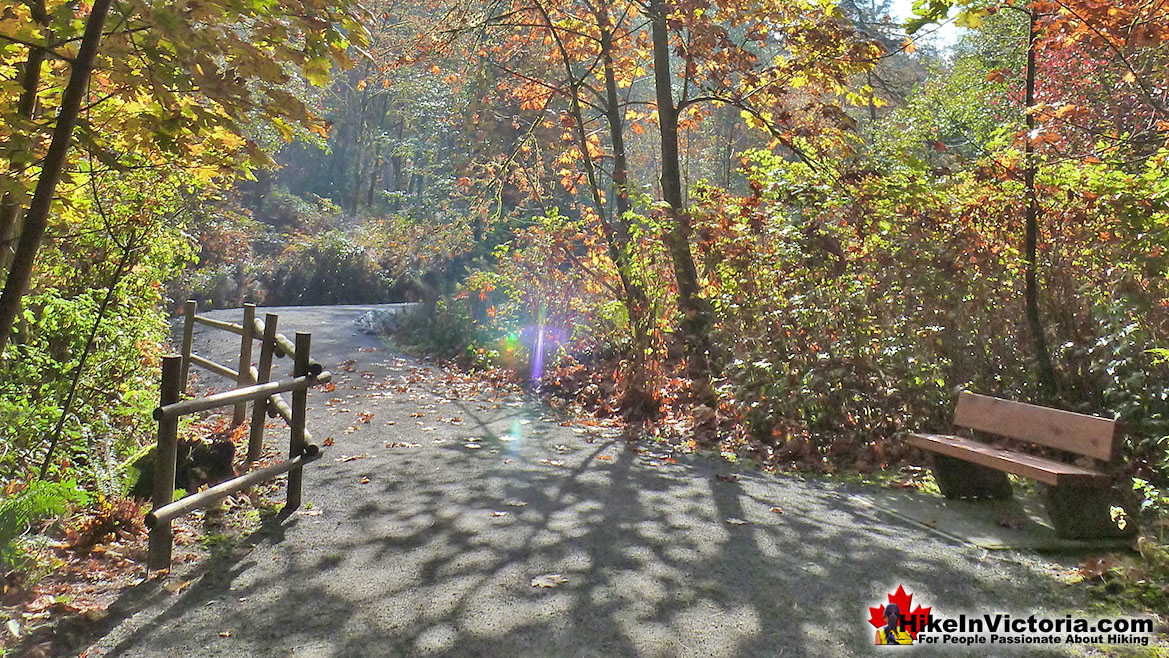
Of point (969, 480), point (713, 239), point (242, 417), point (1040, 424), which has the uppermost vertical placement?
point (713, 239)

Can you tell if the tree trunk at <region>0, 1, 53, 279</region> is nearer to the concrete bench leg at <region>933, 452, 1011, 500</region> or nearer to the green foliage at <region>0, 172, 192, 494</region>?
the green foliage at <region>0, 172, 192, 494</region>

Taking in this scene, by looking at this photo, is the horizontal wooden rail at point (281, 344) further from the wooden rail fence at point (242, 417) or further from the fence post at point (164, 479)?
the fence post at point (164, 479)

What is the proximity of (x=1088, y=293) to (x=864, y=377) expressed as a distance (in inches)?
72.4

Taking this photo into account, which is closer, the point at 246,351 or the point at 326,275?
the point at 246,351

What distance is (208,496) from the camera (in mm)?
4613

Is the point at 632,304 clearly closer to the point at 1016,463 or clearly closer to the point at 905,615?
the point at 1016,463

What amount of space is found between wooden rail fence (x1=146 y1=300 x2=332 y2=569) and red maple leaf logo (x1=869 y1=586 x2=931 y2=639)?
3.62 metres

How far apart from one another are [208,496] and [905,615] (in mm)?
3777

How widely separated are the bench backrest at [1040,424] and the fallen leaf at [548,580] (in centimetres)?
322

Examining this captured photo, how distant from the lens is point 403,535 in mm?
5109

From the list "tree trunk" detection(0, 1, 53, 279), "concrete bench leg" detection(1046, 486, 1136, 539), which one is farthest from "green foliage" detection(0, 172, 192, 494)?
"concrete bench leg" detection(1046, 486, 1136, 539)

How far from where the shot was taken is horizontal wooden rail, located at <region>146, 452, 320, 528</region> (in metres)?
4.28

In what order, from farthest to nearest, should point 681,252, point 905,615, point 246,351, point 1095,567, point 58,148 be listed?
1. point 681,252
2. point 246,351
3. point 1095,567
4. point 905,615
5. point 58,148

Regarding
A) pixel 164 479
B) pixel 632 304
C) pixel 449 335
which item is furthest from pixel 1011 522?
pixel 449 335
